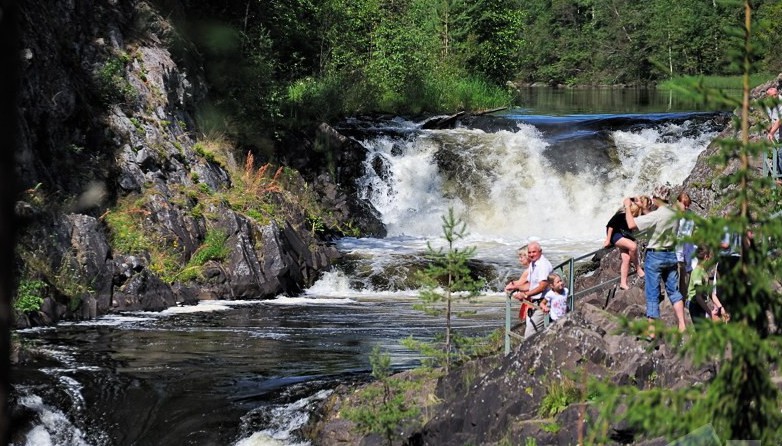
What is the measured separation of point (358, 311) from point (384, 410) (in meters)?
9.24

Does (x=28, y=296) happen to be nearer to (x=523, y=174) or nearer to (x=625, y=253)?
(x=625, y=253)

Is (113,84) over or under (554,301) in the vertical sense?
over

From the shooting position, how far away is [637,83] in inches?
3438

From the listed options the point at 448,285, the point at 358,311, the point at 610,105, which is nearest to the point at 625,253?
the point at 448,285

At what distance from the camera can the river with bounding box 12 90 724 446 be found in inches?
524

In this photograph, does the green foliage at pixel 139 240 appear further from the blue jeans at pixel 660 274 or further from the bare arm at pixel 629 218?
the blue jeans at pixel 660 274

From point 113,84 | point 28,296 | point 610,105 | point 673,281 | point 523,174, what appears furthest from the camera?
point 610,105

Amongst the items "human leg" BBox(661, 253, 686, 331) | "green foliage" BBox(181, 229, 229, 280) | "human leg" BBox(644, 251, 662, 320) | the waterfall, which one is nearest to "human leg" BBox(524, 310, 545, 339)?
"human leg" BBox(644, 251, 662, 320)

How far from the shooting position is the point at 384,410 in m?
11.5

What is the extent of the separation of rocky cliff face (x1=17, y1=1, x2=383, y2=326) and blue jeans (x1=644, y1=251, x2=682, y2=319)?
10.2 m

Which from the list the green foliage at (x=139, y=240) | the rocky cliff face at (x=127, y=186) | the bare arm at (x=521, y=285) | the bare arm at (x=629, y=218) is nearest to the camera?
the bare arm at (x=629, y=218)

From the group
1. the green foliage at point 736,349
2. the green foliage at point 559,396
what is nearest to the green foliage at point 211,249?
the green foliage at point 559,396

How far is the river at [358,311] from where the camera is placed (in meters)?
13.3

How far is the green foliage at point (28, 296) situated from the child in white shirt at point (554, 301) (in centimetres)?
846
